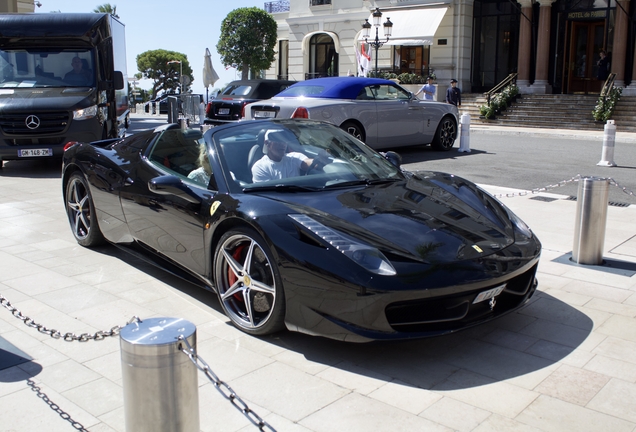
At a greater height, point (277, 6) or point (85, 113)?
point (277, 6)

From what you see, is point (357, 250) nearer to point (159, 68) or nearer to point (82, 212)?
point (82, 212)

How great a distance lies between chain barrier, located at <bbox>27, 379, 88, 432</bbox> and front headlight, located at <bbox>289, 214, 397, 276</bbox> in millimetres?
1544

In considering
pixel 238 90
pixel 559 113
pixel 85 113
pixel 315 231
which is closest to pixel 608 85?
pixel 559 113

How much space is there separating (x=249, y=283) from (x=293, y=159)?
111 cm

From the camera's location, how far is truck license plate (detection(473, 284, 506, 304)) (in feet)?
12.2

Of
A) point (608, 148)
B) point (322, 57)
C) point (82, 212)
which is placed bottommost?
point (608, 148)

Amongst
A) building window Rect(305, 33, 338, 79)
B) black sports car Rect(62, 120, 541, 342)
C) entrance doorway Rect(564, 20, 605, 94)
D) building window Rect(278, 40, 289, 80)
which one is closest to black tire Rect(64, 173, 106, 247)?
black sports car Rect(62, 120, 541, 342)

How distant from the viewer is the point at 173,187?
463 centimetres

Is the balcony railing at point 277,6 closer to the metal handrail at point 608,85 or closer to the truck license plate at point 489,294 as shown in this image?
the metal handrail at point 608,85

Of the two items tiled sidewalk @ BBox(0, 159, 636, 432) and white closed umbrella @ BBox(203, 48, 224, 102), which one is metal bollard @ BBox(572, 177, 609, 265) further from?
white closed umbrella @ BBox(203, 48, 224, 102)

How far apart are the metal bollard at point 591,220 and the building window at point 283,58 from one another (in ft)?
134

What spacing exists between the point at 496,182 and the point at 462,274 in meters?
7.21

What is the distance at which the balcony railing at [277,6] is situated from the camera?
43.7 metres

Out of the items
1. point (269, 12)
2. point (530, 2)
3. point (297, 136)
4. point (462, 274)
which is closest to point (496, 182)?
point (297, 136)
